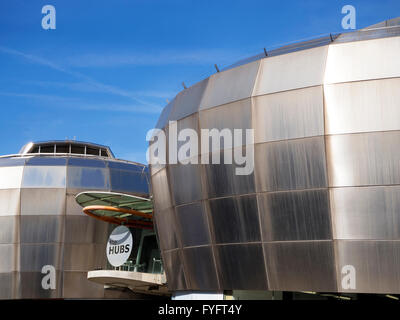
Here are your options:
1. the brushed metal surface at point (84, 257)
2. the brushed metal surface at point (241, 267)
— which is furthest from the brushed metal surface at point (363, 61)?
the brushed metal surface at point (84, 257)

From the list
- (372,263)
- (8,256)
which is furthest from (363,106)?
(8,256)

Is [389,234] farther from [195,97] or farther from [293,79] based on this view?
[195,97]

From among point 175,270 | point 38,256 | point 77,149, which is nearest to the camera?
point 175,270

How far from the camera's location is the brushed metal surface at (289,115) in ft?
85.9

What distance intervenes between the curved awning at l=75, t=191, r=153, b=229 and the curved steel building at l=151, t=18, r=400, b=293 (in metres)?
10.9

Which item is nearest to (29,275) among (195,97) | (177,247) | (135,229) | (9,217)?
(9,217)

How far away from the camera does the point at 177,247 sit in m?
32.0

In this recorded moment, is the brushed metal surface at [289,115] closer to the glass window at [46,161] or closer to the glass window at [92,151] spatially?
the glass window at [46,161]

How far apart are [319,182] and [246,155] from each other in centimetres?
372

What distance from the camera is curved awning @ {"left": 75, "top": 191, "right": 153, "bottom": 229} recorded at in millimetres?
39875

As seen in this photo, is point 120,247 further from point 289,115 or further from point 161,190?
point 289,115

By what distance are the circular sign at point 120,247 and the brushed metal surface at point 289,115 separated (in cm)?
1464

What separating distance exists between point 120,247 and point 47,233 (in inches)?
394

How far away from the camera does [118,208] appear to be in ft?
131
